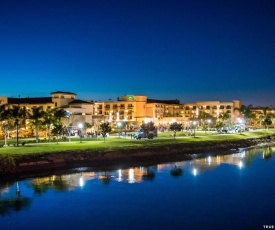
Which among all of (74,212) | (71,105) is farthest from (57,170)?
(71,105)

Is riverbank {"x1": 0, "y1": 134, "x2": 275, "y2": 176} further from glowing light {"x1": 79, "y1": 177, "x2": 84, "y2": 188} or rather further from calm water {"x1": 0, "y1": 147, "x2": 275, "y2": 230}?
glowing light {"x1": 79, "y1": 177, "x2": 84, "y2": 188}

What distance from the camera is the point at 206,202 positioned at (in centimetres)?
3098

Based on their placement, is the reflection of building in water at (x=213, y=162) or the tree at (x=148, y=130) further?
the tree at (x=148, y=130)

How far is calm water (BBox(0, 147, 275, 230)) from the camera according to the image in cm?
2612

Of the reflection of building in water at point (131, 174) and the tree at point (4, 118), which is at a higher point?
the tree at point (4, 118)

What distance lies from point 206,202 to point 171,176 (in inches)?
439

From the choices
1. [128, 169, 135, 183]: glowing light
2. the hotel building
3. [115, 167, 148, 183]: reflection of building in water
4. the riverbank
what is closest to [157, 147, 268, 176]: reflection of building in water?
[115, 167, 148, 183]: reflection of building in water

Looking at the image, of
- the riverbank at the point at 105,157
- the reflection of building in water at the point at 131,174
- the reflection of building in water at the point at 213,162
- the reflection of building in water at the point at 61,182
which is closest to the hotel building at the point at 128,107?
the riverbank at the point at 105,157

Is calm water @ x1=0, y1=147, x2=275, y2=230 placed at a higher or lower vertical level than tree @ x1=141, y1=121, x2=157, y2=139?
lower

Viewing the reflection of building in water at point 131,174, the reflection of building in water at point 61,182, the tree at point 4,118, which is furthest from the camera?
the tree at point 4,118

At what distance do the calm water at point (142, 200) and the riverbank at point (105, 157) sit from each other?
10.9 ft

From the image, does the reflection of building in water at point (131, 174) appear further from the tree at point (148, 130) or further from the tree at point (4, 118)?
the tree at point (148, 130)

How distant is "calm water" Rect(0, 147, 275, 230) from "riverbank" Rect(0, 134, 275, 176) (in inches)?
131

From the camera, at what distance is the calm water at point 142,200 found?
26125 millimetres
